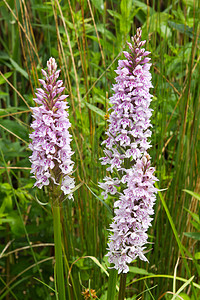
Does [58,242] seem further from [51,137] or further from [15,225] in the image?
[15,225]

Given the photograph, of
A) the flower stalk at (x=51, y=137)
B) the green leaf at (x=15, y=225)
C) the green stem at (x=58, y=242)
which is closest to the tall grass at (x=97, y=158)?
the green leaf at (x=15, y=225)

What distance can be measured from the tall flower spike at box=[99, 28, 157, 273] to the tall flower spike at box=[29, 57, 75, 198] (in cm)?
16

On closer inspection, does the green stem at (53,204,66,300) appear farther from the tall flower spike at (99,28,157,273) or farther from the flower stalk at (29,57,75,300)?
the tall flower spike at (99,28,157,273)

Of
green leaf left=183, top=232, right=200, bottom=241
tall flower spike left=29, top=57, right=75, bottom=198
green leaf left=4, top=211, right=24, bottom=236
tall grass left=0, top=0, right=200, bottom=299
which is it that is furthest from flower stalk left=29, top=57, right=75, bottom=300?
green leaf left=4, top=211, right=24, bottom=236

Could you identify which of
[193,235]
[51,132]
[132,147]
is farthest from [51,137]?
[193,235]

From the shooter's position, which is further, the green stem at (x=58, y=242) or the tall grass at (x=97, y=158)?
the tall grass at (x=97, y=158)

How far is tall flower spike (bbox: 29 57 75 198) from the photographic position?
4.09ft

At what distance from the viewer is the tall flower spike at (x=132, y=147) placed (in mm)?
1280

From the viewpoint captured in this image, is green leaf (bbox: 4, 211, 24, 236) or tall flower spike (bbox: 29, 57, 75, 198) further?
green leaf (bbox: 4, 211, 24, 236)

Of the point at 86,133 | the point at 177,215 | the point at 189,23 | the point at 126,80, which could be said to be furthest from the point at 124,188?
the point at 189,23

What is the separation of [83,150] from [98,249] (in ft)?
1.77

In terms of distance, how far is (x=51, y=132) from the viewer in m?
1.24

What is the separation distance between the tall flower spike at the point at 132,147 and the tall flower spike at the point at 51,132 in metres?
0.16

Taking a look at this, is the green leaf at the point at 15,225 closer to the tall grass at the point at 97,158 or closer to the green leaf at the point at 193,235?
the tall grass at the point at 97,158
